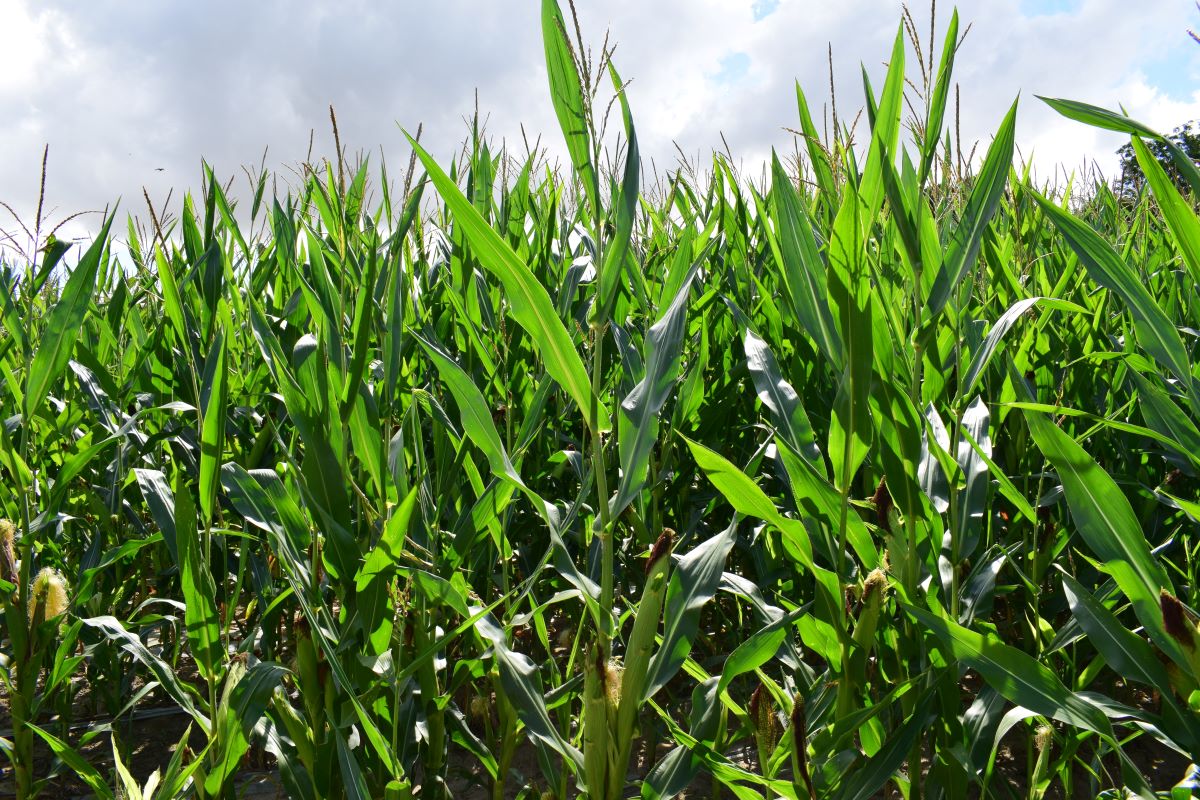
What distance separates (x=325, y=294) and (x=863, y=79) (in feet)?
2.72

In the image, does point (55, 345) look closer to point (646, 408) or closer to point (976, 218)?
point (646, 408)

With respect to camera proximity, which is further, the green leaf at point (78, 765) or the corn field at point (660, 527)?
the green leaf at point (78, 765)

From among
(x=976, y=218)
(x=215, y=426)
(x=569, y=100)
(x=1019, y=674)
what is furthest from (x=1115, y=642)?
(x=215, y=426)

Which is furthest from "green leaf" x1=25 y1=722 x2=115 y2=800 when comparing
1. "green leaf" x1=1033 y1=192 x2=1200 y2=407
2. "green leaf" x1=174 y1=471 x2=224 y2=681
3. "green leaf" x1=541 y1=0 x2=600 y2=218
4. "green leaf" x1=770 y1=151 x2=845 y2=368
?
"green leaf" x1=1033 y1=192 x2=1200 y2=407

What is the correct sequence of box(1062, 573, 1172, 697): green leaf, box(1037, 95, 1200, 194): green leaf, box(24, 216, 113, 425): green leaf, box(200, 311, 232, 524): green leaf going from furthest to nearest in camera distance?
box(24, 216, 113, 425): green leaf → box(200, 311, 232, 524): green leaf → box(1062, 573, 1172, 697): green leaf → box(1037, 95, 1200, 194): green leaf

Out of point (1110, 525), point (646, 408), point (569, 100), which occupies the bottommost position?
point (1110, 525)

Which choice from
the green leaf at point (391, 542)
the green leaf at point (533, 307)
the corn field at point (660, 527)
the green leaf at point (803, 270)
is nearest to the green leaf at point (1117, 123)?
the corn field at point (660, 527)

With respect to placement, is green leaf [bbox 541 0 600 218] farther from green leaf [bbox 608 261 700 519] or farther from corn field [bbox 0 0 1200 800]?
green leaf [bbox 608 261 700 519]

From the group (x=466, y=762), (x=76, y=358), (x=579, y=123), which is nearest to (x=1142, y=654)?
(x=579, y=123)

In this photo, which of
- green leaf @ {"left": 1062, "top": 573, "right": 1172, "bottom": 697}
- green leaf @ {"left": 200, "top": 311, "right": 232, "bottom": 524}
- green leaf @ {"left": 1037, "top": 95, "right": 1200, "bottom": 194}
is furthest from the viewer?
green leaf @ {"left": 200, "top": 311, "right": 232, "bottom": 524}

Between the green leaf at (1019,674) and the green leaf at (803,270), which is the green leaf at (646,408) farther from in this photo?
the green leaf at (1019,674)

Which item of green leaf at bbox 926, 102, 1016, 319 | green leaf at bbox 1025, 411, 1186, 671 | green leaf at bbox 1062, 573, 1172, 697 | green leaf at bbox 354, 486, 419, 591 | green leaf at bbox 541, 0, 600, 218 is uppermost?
green leaf at bbox 541, 0, 600, 218

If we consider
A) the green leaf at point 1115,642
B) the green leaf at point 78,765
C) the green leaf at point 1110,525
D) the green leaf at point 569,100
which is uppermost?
the green leaf at point 569,100

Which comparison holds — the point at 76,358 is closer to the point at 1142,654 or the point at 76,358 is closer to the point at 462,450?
the point at 462,450
